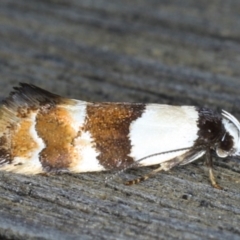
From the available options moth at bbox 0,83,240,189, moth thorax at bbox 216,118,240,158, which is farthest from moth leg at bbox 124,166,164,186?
moth thorax at bbox 216,118,240,158

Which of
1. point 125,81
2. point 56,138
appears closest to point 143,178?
point 56,138

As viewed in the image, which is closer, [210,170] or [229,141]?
[210,170]

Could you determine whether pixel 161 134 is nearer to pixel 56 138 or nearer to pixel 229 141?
pixel 229 141

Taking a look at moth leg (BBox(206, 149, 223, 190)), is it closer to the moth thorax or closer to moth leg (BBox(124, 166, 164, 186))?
the moth thorax

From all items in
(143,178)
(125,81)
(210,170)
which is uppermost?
(125,81)

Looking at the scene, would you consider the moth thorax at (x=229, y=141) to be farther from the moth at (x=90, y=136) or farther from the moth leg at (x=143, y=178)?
the moth leg at (x=143, y=178)

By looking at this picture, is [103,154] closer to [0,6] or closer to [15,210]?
[15,210]

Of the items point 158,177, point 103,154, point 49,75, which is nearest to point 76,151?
point 103,154
